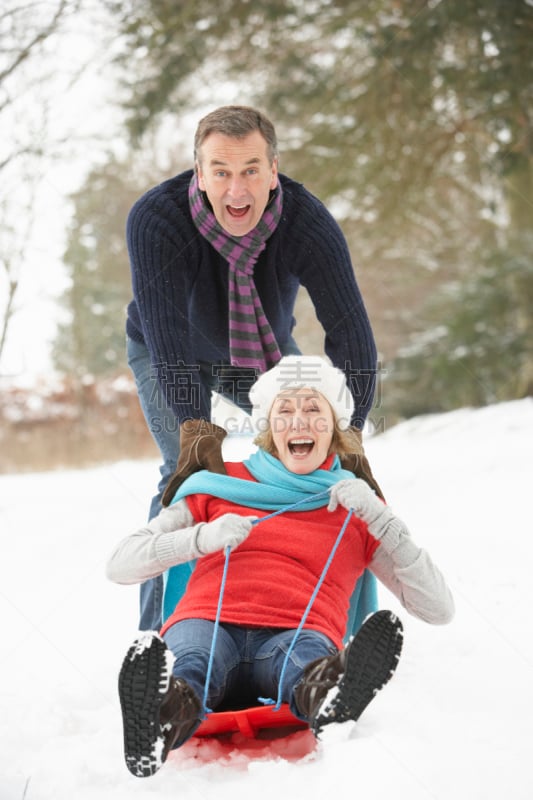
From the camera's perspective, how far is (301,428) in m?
1.92

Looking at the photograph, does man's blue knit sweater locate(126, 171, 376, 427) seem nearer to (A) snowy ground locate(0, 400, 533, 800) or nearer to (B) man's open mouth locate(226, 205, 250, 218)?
(B) man's open mouth locate(226, 205, 250, 218)

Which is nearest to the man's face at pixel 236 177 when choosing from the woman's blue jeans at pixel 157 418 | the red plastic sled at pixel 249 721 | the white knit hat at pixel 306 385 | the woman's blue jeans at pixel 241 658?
the white knit hat at pixel 306 385

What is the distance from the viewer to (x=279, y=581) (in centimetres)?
178

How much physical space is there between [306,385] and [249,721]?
769 mm

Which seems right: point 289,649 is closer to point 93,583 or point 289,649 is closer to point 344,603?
point 344,603

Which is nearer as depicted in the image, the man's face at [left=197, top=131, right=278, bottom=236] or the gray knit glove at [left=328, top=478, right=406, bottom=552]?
the gray knit glove at [left=328, top=478, right=406, bottom=552]

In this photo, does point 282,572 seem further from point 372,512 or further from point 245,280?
point 245,280

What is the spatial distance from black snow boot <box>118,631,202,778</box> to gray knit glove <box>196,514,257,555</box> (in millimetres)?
314

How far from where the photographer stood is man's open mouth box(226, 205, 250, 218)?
197 centimetres

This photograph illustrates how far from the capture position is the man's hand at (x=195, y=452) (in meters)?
1.90

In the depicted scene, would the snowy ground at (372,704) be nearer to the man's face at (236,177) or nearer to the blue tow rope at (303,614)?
the blue tow rope at (303,614)

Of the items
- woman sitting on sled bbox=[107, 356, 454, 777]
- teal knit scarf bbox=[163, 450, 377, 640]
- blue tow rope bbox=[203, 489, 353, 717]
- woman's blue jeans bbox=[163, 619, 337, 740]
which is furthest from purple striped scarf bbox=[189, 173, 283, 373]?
woman's blue jeans bbox=[163, 619, 337, 740]

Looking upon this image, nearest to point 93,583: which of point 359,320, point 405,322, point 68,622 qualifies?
point 68,622

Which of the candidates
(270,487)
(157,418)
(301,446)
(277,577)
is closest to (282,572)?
(277,577)
